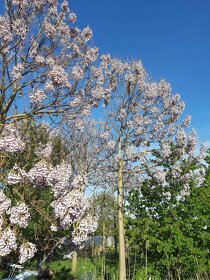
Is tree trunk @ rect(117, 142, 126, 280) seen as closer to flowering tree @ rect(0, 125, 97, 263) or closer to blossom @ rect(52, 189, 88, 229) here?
flowering tree @ rect(0, 125, 97, 263)

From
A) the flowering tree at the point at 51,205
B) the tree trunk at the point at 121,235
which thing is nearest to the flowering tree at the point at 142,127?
the tree trunk at the point at 121,235

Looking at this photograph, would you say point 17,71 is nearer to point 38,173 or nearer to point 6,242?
point 38,173

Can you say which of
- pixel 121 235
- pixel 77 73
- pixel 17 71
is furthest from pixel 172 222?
pixel 17 71

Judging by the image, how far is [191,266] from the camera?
40.5 ft

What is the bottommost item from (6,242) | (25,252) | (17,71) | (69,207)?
(25,252)

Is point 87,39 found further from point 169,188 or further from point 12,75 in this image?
point 169,188

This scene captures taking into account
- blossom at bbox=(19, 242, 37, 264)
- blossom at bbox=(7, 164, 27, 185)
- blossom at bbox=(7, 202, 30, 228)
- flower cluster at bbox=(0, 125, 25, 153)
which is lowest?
blossom at bbox=(19, 242, 37, 264)

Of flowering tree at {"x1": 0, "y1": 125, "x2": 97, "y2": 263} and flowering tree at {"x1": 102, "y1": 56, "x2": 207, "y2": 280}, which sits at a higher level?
flowering tree at {"x1": 102, "y1": 56, "x2": 207, "y2": 280}

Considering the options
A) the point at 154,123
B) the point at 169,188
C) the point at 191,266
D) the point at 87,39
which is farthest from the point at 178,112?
the point at 191,266

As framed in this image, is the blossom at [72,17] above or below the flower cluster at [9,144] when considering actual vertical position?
above

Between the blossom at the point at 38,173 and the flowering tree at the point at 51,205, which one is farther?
the blossom at the point at 38,173

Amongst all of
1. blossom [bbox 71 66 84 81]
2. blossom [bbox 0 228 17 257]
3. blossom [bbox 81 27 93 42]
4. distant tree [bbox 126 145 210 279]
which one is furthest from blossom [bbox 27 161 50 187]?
distant tree [bbox 126 145 210 279]

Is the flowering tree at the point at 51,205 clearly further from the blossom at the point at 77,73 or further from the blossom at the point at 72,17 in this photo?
the blossom at the point at 72,17

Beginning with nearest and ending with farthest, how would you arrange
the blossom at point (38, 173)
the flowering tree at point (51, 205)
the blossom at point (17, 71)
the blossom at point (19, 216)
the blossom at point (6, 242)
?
1. the blossom at point (6, 242)
2. the flowering tree at point (51, 205)
3. the blossom at point (19, 216)
4. the blossom at point (38, 173)
5. the blossom at point (17, 71)
